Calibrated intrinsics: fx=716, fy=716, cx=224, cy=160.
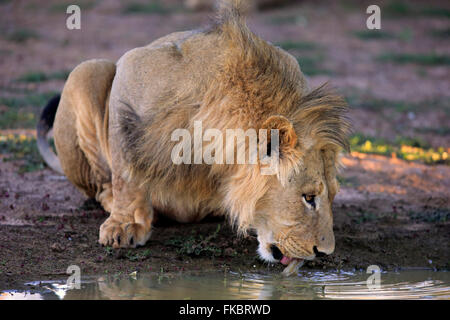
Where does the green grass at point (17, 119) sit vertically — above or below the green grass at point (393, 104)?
below

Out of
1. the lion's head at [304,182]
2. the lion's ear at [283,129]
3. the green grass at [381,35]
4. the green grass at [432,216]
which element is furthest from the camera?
the green grass at [381,35]

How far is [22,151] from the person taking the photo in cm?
691

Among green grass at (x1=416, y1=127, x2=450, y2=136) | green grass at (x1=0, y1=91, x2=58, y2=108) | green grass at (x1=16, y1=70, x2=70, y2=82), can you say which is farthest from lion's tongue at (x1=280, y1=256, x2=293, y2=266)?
green grass at (x1=16, y1=70, x2=70, y2=82)

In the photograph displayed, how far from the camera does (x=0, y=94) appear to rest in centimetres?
914

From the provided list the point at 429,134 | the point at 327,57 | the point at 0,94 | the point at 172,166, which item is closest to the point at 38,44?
the point at 0,94

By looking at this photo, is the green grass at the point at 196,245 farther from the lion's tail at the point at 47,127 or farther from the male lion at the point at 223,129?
the lion's tail at the point at 47,127

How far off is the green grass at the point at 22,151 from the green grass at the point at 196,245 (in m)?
2.30

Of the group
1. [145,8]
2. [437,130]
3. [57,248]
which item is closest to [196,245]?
[57,248]

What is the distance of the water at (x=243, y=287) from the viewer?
376cm

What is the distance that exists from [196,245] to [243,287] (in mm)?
620

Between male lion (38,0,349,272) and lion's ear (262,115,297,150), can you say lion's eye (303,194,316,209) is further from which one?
lion's ear (262,115,297,150)

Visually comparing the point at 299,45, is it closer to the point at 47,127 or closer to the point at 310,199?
the point at 47,127

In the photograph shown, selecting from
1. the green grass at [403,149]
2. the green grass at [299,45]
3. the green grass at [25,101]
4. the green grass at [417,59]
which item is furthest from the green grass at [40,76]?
the green grass at [417,59]

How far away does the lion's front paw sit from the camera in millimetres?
4410
